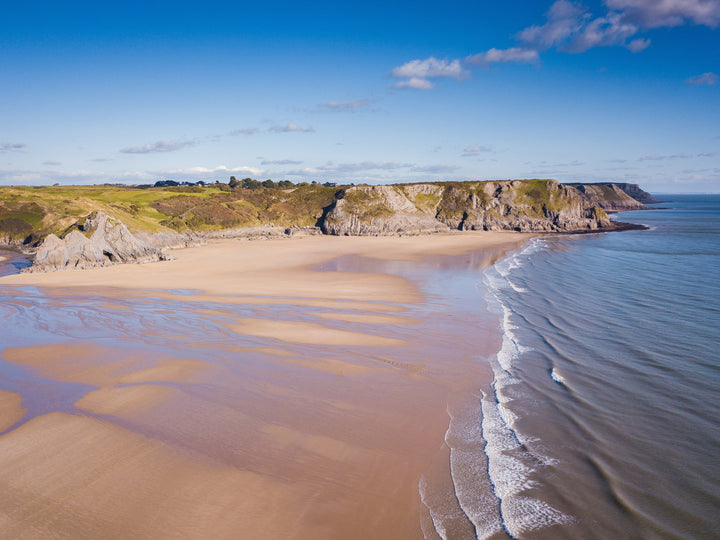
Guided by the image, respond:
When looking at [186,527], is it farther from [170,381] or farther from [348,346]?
[348,346]

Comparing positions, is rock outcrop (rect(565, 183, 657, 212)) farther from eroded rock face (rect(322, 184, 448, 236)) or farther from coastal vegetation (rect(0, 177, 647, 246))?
eroded rock face (rect(322, 184, 448, 236))

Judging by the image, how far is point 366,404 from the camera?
10.5 metres

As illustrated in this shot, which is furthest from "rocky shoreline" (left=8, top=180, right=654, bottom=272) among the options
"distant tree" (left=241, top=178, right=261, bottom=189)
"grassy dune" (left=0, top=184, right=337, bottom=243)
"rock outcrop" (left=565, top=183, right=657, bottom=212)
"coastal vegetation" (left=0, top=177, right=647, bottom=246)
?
"rock outcrop" (left=565, top=183, right=657, bottom=212)

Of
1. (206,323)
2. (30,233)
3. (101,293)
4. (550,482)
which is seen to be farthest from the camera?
(30,233)

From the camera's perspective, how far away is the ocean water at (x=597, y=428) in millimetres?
6695

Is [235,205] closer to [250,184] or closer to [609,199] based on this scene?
[250,184]

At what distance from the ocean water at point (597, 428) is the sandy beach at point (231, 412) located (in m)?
1.06

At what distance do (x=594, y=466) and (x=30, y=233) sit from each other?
213ft

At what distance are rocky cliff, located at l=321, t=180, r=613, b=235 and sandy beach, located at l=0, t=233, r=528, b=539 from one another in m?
53.1

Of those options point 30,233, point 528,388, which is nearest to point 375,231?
point 30,233

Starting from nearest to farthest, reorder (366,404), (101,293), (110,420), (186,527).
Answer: (186,527)
(110,420)
(366,404)
(101,293)

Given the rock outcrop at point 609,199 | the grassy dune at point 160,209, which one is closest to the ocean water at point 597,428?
the grassy dune at point 160,209

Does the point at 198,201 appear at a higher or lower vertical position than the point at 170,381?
higher

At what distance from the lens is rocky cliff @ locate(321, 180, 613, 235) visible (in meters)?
75.2
